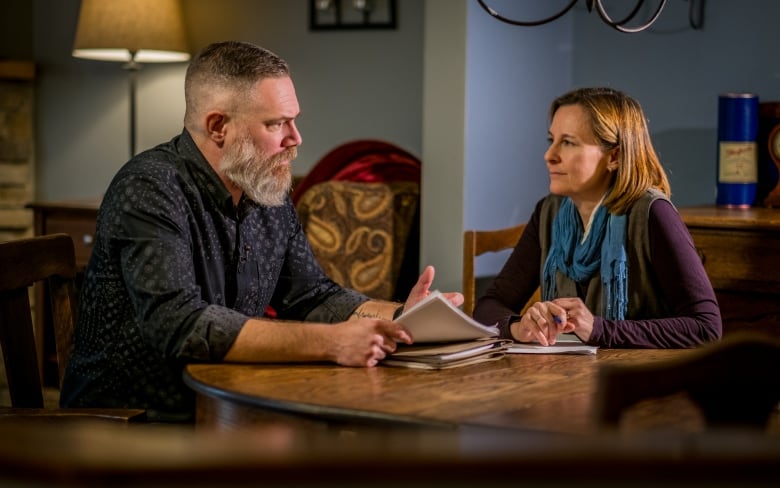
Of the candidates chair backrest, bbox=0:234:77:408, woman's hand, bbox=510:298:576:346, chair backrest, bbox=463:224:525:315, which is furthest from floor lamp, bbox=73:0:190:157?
woman's hand, bbox=510:298:576:346

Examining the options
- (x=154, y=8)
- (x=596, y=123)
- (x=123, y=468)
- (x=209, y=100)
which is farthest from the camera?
(x=154, y=8)

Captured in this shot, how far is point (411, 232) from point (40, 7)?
7.82 ft

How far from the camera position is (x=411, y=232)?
3869 mm

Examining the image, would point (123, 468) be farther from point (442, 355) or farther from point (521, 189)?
point (521, 189)

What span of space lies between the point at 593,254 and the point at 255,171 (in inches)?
30.8

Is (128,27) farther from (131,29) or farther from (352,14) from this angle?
(352,14)

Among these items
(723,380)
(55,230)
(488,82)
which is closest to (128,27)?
(55,230)

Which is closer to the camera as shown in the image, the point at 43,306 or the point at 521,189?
the point at 521,189

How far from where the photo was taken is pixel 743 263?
3.08m

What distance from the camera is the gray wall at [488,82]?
3.62m

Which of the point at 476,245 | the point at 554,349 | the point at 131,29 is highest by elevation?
the point at 131,29

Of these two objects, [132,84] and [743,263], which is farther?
[132,84]

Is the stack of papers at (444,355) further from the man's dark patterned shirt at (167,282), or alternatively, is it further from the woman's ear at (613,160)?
the woman's ear at (613,160)

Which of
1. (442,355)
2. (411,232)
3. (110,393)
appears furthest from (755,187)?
(110,393)
